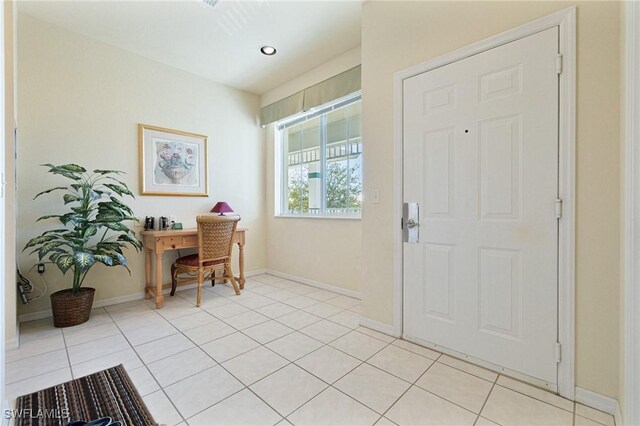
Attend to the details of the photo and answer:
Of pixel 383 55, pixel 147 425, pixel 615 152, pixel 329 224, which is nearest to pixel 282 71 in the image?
pixel 383 55

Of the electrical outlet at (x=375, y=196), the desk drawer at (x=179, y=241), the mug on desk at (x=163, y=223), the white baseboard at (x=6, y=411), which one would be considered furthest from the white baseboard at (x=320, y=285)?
the white baseboard at (x=6, y=411)

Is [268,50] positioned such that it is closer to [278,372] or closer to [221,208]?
[221,208]

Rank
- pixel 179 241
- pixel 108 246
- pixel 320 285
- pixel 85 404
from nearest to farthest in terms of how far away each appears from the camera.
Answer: pixel 85 404, pixel 108 246, pixel 179 241, pixel 320 285

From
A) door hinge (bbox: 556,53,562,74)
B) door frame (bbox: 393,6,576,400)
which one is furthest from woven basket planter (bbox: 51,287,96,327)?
door hinge (bbox: 556,53,562,74)

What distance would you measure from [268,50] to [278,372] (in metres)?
3.20

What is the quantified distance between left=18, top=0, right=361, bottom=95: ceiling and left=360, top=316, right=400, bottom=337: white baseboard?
2810 millimetres

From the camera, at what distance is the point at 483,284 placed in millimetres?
1810

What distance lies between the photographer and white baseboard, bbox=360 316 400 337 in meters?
2.27

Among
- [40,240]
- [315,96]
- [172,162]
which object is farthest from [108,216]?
[315,96]

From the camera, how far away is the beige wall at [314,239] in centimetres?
328

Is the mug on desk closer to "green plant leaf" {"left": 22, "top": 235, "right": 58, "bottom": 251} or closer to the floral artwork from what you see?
the floral artwork

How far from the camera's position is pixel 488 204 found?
178 centimetres

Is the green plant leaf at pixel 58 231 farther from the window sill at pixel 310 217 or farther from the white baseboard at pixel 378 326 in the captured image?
the white baseboard at pixel 378 326

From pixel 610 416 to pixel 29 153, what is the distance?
463 cm
